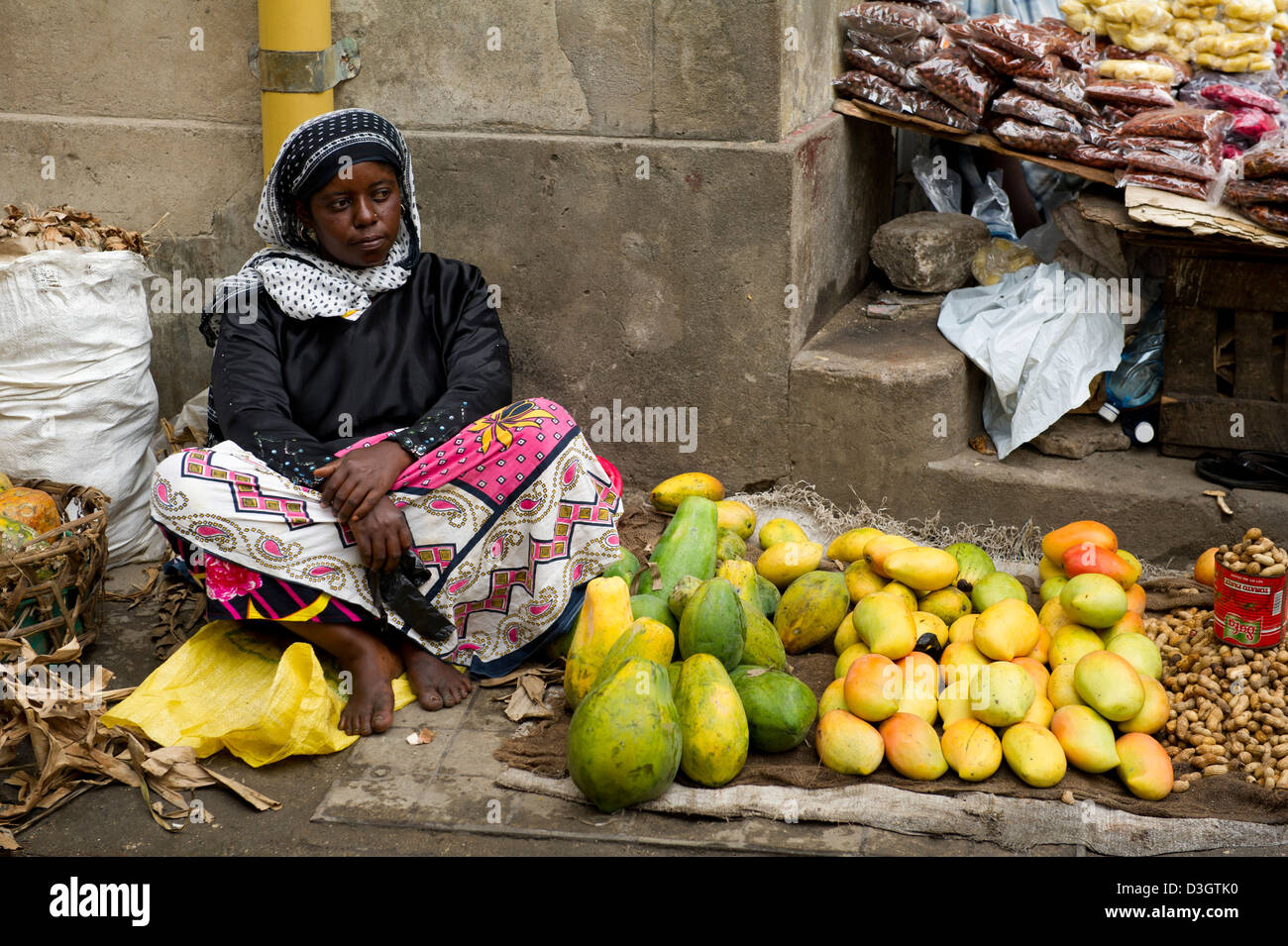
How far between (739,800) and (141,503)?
245 cm

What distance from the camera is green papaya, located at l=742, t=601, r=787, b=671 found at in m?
3.17

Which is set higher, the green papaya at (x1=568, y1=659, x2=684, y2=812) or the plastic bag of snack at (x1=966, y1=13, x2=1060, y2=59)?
the plastic bag of snack at (x1=966, y1=13, x2=1060, y2=59)

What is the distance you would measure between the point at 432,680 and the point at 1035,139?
2616mm

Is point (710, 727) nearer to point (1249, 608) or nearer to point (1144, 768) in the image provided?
point (1144, 768)

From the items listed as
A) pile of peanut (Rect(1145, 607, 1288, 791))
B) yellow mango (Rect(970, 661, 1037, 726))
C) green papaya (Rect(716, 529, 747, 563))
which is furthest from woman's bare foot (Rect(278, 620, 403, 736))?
pile of peanut (Rect(1145, 607, 1288, 791))

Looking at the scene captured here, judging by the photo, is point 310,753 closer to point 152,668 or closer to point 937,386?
point 152,668

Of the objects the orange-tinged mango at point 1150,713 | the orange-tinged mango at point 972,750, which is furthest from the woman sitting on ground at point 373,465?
the orange-tinged mango at point 1150,713

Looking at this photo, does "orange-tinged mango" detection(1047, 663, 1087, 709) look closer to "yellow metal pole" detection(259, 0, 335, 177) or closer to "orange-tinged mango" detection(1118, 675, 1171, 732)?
"orange-tinged mango" detection(1118, 675, 1171, 732)

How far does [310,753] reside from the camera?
311 cm

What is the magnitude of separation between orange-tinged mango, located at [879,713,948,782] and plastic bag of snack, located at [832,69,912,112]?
237 centimetres

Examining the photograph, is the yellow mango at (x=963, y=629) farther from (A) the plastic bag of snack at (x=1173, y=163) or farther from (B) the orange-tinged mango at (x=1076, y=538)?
(A) the plastic bag of snack at (x=1173, y=163)

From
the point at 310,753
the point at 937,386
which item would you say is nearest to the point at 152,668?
the point at 310,753

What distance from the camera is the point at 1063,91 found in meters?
4.15

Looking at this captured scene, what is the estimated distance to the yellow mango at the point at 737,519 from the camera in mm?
3959
